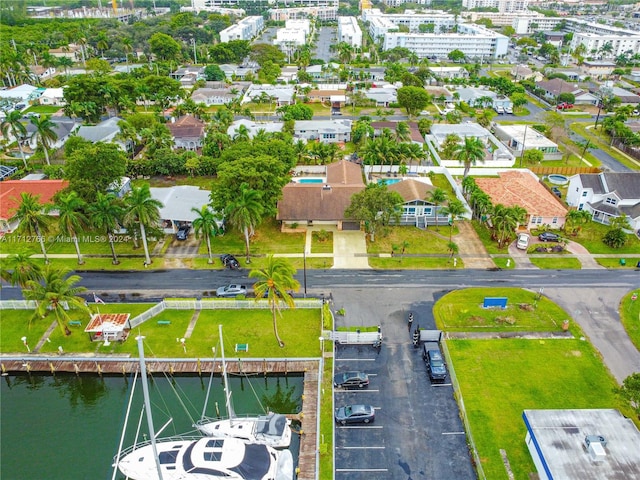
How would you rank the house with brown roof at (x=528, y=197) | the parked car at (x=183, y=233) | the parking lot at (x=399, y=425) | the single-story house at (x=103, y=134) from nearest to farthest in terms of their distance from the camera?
the parking lot at (x=399, y=425) → the parked car at (x=183, y=233) → the house with brown roof at (x=528, y=197) → the single-story house at (x=103, y=134)

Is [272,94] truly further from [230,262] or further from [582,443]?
[582,443]

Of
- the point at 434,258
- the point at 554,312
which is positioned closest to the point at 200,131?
the point at 434,258

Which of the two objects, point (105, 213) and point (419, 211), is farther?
point (419, 211)

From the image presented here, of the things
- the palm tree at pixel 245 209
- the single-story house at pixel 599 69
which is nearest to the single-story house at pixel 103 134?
the palm tree at pixel 245 209

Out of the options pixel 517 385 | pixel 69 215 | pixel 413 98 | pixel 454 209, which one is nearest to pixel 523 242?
pixel 454 209

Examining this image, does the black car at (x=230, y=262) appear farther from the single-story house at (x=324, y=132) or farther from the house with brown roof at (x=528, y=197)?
the single-story house at (x=324, y=132)

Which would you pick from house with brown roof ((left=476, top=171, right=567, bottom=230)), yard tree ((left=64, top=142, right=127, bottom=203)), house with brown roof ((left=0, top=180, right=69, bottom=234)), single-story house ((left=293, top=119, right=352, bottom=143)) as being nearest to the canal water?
yard tree ((left=64, top=142, right=127, bottom=203))
